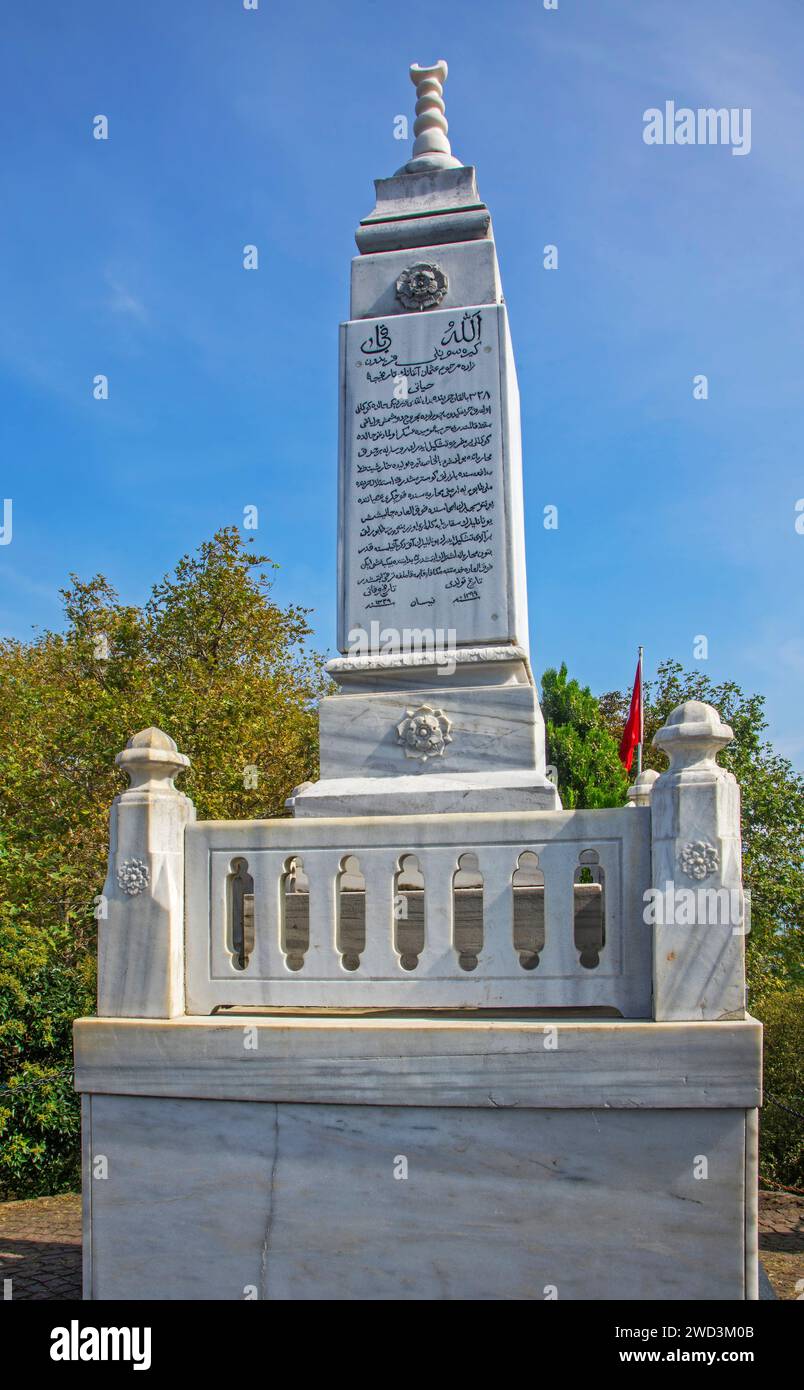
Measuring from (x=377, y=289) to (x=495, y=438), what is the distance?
1.47m

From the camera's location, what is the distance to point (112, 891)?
498cm

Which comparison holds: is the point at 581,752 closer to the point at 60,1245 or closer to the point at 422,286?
the point at 60,1245

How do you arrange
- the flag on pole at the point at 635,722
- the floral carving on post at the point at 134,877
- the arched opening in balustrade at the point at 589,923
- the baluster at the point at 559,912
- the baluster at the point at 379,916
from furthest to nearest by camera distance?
the flag on pole at the point at 635,722, the arched opening in balustrade at the point at 589,923, the floral carving on post at the point at 134,877, the baluster at the point at 379,916, the baluster at the point at 559,912

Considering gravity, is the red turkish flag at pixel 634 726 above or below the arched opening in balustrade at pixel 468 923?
above

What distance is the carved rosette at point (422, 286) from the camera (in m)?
6.87

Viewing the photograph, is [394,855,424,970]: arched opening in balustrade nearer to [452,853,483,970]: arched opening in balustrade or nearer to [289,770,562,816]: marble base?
[452,853,483,970]: arched opening in balustrade

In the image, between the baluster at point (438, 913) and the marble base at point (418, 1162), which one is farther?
the baluster at point (438, 913)

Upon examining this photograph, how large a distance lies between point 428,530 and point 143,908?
3.08 meters

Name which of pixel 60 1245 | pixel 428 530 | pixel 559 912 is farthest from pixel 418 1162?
pixel 60 1245

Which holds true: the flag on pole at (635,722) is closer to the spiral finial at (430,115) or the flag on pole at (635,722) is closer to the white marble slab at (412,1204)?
the spiral finial at (430,115)

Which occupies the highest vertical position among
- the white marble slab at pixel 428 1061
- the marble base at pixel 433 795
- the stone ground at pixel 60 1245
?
the marble base at pixel 433 795

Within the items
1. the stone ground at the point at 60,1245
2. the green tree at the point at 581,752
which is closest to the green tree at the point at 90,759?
the stone ground at the point at 60,1245
